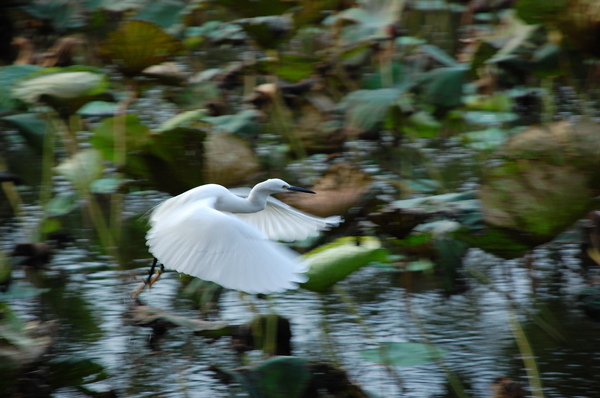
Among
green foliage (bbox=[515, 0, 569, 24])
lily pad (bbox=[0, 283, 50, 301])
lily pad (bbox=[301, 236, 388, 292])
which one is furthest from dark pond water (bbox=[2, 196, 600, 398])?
green foliage (bbox=[515, 0, 569, 24])

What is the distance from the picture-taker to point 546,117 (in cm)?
493

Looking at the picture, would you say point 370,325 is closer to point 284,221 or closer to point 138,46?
point 284,221

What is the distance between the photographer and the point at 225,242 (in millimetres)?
2469

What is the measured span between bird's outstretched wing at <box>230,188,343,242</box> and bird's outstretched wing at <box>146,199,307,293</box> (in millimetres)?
419

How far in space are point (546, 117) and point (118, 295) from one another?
2.66 meters

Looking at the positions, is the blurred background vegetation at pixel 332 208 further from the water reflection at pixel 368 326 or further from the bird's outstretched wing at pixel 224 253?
the bird's outstretched wing at pixel 224 253

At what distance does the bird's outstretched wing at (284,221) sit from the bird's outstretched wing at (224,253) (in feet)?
1.37

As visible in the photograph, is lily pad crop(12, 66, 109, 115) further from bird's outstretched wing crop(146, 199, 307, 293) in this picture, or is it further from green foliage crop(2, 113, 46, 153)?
bird's outstretched wing crop(146, 199, 307, 293)

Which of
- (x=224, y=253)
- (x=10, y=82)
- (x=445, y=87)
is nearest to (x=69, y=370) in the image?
(x=224, y=253)

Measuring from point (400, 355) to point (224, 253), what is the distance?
1.84 ft

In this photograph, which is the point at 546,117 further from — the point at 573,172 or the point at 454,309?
the point at 573,172

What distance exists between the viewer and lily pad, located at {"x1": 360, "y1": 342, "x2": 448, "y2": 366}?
2.44 m

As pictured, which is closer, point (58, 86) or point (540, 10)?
point (58, 86)

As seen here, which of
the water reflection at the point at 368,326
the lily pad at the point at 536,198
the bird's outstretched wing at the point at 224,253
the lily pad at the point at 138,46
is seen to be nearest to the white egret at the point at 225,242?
the bird's outstretched wing at the point at 224,253
